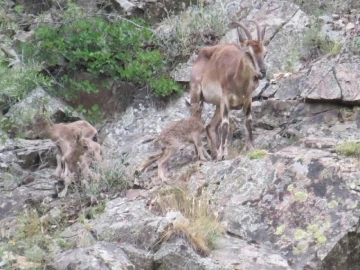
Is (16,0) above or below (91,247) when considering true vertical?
below

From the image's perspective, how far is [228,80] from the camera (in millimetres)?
11312

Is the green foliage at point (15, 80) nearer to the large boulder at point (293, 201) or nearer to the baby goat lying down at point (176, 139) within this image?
the baby goat lying down at point (176, 139)

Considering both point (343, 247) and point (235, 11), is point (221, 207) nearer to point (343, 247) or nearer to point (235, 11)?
point (343, 247)

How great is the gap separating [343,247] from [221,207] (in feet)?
5.44

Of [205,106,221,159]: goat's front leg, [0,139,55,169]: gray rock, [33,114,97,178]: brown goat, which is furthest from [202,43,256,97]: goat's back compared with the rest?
[0,139,55,169]: gray rock

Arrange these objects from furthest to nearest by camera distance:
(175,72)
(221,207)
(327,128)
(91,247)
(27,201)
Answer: (175,72), (327,128), (27,201), (221,207), (91,247)

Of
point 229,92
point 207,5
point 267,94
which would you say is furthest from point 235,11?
point 229,92

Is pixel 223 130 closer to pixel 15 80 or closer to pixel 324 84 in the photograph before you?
pixel 324 84

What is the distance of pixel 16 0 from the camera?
1617 cm

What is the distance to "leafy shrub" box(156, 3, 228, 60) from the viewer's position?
46.6 feet

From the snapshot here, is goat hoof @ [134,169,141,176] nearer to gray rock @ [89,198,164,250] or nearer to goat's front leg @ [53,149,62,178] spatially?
goat's front leg @ [53,149,62,178]

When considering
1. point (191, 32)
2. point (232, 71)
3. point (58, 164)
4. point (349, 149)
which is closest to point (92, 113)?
point (58, 164)

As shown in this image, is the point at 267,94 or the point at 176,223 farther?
the point at 267,94

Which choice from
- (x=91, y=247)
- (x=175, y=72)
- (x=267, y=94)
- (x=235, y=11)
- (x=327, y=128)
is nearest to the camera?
(x=91, y=247)
